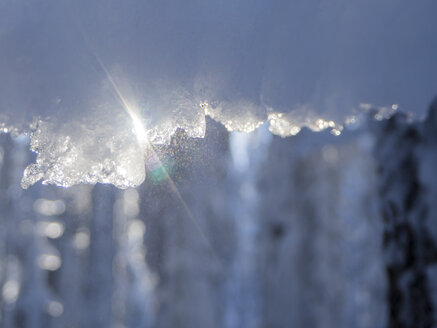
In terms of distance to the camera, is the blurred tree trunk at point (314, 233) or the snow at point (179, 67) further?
the blurred tree trunk at point (314, 233)

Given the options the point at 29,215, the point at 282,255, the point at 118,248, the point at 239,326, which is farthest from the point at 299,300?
the point at 29,215

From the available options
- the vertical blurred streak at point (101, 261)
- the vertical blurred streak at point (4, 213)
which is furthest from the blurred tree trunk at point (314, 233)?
the vertical blurred streak at point (4, 213)

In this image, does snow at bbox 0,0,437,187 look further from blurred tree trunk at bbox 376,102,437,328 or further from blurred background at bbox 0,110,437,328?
blurred tree trunk at bbox 376,102,437,328

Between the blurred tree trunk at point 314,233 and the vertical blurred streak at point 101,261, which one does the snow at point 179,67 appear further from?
the vertical blurred streak at point 101,261

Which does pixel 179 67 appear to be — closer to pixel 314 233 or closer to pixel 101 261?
pixel 314 233

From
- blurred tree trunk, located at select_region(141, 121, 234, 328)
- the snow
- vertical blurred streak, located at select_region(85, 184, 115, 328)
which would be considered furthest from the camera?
vertical blurred streak, located at select_region(85, 184, 115, 328)

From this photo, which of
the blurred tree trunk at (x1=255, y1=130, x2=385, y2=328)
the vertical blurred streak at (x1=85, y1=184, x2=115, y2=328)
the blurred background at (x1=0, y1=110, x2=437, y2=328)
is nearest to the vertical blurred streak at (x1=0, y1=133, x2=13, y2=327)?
the blurred background at (x1=0, y1=110, x2=437, y2=328)

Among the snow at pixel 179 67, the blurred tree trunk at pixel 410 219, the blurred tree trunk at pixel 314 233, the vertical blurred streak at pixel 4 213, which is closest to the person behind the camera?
the snow at pixel 179 67
